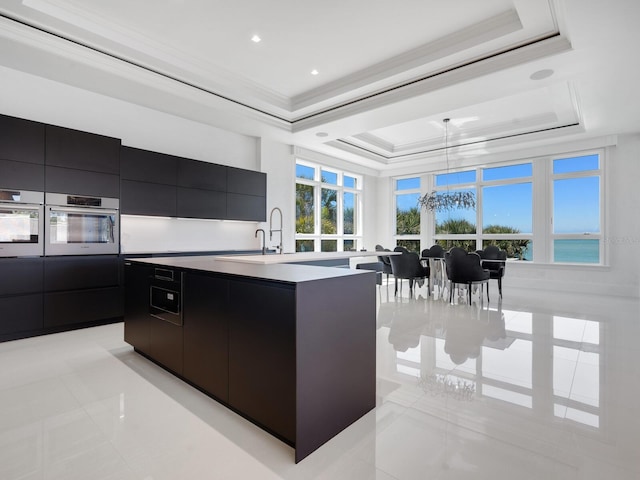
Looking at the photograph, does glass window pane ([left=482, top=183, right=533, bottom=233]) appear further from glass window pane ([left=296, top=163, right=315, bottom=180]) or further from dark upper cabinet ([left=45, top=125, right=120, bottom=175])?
dark upper cabinet ([left=45, top=125, right=120, bottom=175])

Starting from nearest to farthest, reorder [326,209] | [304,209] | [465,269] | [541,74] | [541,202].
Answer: [541,74]
[465,269]
[541,202]
[304,209]
[326,209]

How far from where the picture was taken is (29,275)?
363 cm

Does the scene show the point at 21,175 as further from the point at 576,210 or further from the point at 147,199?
the point at 576,210

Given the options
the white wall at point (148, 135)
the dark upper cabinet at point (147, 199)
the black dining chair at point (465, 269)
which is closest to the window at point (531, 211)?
the black dining chair at point (465, 269)

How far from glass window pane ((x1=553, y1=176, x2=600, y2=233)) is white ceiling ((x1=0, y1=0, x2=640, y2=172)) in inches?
60.7

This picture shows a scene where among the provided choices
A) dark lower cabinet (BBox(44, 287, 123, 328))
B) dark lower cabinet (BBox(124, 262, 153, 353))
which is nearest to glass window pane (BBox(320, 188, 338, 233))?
dark lower cabinet (BBox(44, 287, 123, 328))

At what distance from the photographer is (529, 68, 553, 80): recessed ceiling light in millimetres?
4039

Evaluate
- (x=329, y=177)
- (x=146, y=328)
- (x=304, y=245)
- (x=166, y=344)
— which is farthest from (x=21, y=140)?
(x=329, y=177)

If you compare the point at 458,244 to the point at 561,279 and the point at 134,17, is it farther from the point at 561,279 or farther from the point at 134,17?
the point at 134,17

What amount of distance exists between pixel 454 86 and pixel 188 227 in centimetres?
447

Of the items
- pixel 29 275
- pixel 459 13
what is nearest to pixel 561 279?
pixel 459 13

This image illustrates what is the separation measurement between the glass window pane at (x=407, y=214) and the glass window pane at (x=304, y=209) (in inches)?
122

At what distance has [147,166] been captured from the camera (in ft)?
15.4

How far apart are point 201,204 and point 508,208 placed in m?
6.97
